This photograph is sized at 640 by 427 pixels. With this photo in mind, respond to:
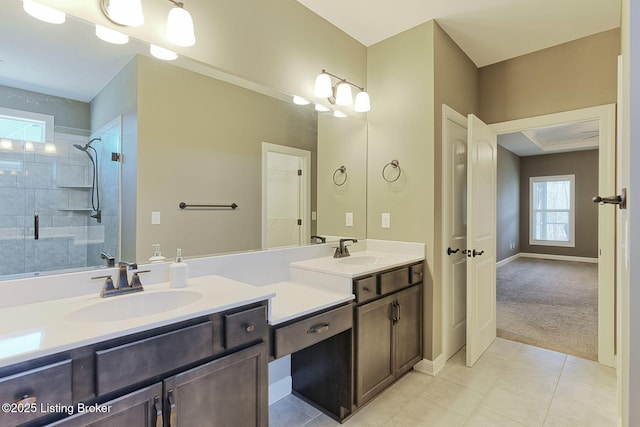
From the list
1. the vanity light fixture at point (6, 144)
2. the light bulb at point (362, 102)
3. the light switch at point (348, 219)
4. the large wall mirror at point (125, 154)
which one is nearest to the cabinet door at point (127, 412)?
the large wall mirror at point (125, 154)

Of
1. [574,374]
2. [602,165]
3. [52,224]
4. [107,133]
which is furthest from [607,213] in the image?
[52,224]

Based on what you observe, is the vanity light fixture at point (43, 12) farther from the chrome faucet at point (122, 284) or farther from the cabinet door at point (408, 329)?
the cabinet door at point (408, 329)

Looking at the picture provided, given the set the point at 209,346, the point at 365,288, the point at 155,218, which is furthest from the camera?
the point at 365,288

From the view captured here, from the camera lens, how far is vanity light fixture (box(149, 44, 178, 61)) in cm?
157

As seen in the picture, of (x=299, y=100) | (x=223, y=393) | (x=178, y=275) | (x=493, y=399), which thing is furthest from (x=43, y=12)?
(x=493, y=399)

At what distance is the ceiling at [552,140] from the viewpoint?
5.83 meters

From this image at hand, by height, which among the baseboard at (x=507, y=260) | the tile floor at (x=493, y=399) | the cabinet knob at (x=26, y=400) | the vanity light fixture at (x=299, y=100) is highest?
the vanity light fixture at (x=299, y=100)

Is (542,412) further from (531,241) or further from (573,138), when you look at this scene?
(531,241)

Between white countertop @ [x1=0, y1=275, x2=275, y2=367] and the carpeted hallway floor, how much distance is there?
2983 mm

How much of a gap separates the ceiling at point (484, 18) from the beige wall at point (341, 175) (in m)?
0.73

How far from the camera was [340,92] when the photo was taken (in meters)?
2.48

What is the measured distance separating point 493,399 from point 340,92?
2411 millimetres

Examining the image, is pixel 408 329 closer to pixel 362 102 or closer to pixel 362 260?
pixel 362 260

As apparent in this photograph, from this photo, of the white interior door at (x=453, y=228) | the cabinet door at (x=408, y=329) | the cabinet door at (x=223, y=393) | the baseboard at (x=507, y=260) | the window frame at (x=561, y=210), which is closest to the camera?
the cabinet door at (x=223, y=393)
